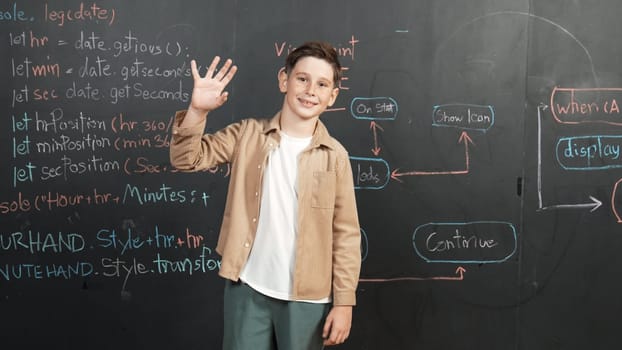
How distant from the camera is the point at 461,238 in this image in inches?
104

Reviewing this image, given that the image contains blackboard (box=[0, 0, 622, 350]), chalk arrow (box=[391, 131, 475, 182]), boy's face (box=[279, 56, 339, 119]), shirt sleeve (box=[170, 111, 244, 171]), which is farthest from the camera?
chalk arrow (box=[391, 131, 475, 182])

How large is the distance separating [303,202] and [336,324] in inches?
14.2

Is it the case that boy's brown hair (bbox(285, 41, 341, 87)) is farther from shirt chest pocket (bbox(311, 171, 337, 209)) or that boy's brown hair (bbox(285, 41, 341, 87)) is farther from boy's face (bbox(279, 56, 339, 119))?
shirt chest pocket (bbox(311, 171, 337, 209))

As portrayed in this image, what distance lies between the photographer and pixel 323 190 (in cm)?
169

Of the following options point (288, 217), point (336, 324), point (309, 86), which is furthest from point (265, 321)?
point (309, 86)

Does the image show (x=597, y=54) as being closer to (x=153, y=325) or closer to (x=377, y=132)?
(x=377, y=132)

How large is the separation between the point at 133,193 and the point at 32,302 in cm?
64

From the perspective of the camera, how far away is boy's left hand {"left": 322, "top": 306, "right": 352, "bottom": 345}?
168 cm

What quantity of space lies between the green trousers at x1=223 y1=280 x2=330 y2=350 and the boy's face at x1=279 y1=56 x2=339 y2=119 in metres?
0.53

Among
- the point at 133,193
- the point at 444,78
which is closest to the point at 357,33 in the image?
the point at 444,78

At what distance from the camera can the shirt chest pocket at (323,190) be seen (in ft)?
5.50

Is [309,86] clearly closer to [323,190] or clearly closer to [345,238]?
[323,190]

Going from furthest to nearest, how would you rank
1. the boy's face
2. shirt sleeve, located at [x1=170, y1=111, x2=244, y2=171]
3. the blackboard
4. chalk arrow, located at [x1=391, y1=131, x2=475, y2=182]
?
chalk arrow, located at [x1=391, y1=131, x2=475, y2=182] → the blackboard → the boy's face → shirt sleeve, located at [x1=170, y1=111, x2=244, y2=171]

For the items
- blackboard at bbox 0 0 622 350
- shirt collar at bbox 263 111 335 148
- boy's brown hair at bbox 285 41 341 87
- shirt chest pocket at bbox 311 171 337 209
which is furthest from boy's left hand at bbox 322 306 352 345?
blackboard at bbox 0 0 622 350
